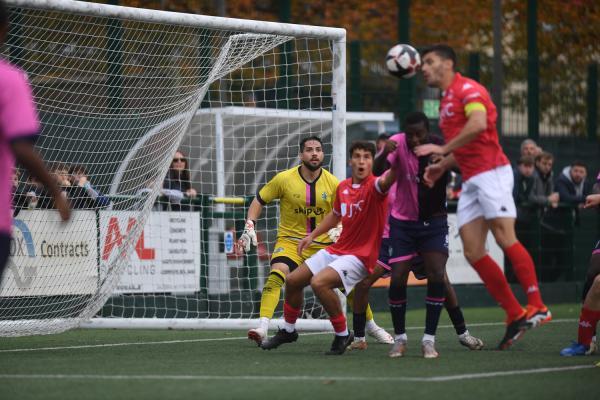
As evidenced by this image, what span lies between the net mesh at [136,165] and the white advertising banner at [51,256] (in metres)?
0.01

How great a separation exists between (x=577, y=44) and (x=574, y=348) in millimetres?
21216

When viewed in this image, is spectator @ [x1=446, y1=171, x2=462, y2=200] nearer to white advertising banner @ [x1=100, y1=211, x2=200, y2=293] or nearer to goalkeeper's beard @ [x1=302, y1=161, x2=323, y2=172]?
white advertising banner @ [x1=100, y1=211, x2=200, y2=293]

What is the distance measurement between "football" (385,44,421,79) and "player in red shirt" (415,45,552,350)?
0.24 meters

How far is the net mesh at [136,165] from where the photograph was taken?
477 inches

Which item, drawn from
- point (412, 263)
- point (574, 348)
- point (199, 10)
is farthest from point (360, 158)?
point (199, 10)

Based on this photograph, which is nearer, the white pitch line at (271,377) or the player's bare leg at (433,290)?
the white pitch line at (271,377)

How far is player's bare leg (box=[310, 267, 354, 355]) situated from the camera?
10.2m

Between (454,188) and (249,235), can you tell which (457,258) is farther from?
(249,235)

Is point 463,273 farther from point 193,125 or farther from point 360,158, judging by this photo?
point 360,158

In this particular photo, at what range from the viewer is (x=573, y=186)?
757 inches

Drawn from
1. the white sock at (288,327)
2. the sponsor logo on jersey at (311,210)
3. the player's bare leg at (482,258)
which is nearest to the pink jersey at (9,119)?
the player's bare leg at (482,258)

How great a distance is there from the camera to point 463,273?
18.3 m

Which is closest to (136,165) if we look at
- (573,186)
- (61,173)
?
(61,173)

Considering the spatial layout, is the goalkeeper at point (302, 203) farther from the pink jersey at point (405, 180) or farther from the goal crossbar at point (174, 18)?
the pink jersey at point (405, 180)
